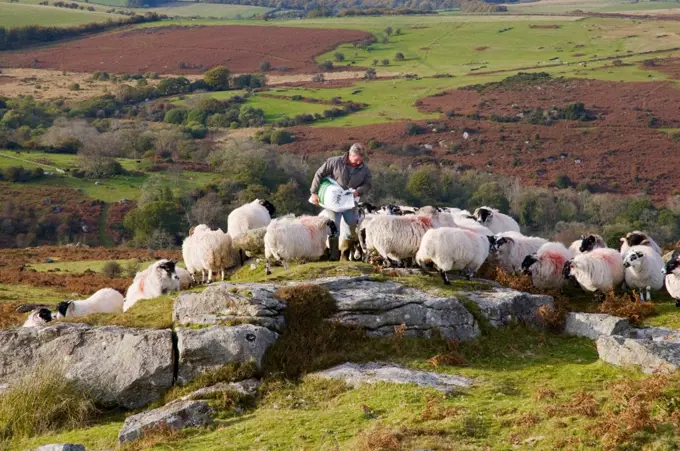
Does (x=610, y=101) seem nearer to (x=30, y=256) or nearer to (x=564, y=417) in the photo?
(x=30, y=256)

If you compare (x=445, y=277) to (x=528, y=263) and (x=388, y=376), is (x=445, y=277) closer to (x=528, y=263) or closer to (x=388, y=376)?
(x=528, y=263)

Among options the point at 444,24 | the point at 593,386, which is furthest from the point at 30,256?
the point at 444,24

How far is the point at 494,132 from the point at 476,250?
4018 inches

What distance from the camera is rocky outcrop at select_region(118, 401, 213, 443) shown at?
10883 millimetres

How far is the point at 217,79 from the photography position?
145375mm

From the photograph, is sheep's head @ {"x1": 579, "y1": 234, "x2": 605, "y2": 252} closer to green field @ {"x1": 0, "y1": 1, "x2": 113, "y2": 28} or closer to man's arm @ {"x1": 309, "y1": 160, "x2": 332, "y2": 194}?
man's arm @ {"x1": 309, "y1": 160, "x2": 332, "y2": 194}

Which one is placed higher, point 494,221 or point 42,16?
point 42,16

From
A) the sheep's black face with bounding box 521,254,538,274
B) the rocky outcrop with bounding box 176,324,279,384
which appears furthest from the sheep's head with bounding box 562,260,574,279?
the rocky outcrop with bounding box 176,324,279,384

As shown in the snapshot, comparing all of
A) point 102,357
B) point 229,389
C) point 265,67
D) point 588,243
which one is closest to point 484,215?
point 588,243

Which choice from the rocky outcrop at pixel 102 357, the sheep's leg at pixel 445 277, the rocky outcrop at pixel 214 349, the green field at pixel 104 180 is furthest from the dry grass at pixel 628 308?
the green field at pixel 104 180

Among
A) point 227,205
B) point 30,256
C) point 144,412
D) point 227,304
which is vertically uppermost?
point 227,304

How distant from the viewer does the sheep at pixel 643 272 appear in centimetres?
1652

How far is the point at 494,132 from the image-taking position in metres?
116

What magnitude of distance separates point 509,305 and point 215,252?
7780mm
